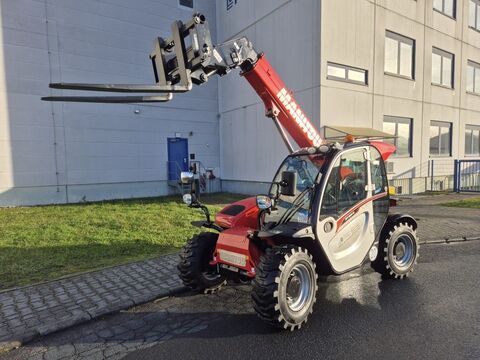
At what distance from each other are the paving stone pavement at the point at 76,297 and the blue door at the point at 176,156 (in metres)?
10.8

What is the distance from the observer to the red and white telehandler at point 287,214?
12.1ft

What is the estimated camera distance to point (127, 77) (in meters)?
15.1

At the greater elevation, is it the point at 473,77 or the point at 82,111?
the point at 473,77

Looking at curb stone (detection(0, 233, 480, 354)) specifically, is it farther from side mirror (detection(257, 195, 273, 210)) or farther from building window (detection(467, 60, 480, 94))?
building window (detection(467, 60, 480, 94))

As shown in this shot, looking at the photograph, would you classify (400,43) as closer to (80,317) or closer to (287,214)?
(287,214)

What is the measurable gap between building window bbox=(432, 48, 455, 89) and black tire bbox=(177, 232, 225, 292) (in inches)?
642

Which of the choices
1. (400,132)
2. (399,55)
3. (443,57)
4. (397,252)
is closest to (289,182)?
(397,252)

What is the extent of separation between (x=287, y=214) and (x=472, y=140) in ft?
64.4

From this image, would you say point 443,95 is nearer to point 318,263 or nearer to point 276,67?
point 276,67

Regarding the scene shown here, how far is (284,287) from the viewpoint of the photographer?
11.8ft

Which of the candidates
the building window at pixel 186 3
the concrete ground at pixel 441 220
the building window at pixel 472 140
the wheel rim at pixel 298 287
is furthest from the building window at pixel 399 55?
the wheel rim at pixel 298 287

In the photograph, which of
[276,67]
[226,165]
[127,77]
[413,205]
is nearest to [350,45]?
[276,67]

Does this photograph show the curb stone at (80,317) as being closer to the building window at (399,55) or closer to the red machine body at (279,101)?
the red machine body at (279,101)

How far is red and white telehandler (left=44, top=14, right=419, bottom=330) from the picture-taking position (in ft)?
12.1
